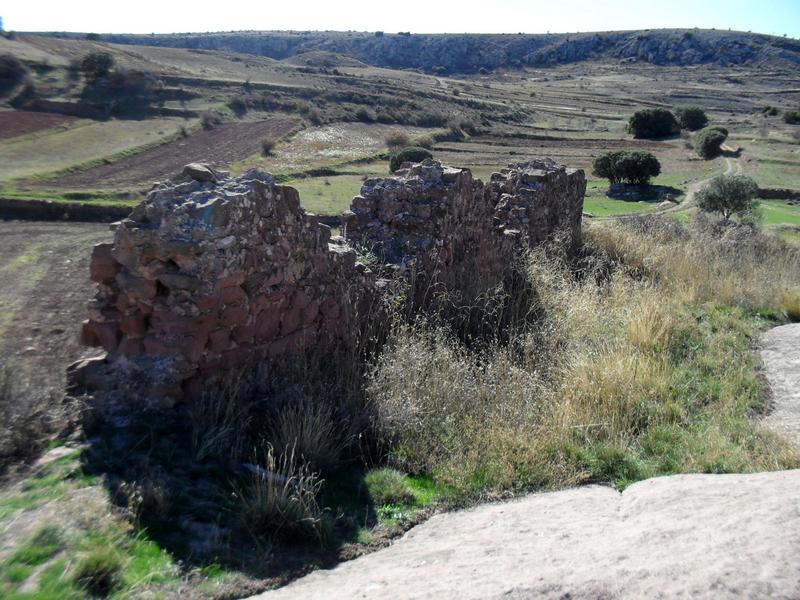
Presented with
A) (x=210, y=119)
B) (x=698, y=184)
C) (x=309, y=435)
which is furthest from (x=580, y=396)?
(x=210, y=119)

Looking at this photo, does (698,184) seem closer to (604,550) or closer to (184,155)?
(184,155)

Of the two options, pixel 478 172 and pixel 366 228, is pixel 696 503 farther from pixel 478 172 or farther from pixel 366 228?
pixel 478 172

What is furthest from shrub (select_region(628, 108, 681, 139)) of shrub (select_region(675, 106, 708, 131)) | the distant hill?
the distant hill

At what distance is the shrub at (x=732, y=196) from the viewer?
62.1ft

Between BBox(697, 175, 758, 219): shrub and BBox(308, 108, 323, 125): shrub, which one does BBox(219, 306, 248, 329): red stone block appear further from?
BBox(308, 108, 323, 125): shrub

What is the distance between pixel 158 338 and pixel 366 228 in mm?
3346

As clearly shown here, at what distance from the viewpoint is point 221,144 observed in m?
36.3

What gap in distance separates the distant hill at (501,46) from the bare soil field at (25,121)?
78.8m

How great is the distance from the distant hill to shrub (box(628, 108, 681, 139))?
2874 inches

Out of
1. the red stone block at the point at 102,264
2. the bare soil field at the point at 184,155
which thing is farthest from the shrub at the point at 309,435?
the bare soil field at the point at 184,155

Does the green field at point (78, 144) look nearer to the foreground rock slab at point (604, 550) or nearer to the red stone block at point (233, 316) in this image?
the red stone block at point (233, 316)

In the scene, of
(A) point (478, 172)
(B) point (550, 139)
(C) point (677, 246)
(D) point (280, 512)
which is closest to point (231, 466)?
(D) point (280, 512)

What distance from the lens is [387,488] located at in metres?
3.64

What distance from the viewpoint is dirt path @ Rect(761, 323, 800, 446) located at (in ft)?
15.8
